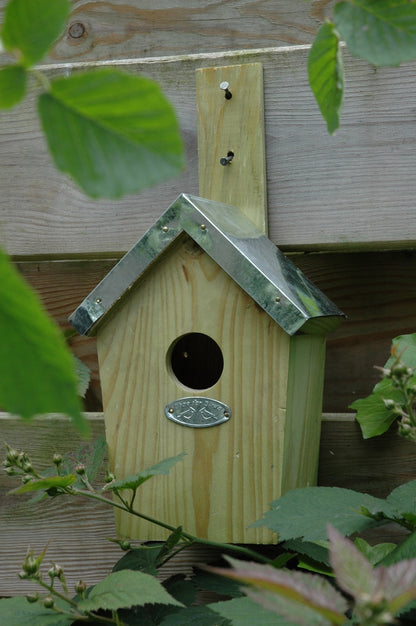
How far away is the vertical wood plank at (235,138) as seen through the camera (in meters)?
1.26

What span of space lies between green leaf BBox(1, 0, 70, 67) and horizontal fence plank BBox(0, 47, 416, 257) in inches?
41.4

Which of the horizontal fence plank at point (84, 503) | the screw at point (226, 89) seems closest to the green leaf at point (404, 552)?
the horizontal fence plank at point (84, 503)

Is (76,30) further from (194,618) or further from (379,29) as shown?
(379,29)

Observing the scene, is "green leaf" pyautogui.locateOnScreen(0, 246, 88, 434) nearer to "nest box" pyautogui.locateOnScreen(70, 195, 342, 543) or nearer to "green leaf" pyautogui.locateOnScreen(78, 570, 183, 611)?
"green leaf" pyautogui.locateOnScreen(78, 570, 183, 611)

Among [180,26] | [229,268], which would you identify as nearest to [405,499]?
[229,268]

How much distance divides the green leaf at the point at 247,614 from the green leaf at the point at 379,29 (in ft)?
1.78

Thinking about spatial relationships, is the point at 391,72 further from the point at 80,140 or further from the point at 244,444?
the point at 80,140

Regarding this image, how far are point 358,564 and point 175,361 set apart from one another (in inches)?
36.8

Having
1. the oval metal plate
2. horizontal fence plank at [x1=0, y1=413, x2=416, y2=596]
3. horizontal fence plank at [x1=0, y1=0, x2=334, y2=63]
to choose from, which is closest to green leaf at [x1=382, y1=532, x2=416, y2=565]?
the oval metal plate

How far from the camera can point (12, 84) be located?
23 centimetres

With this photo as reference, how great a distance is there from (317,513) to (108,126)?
0.79m

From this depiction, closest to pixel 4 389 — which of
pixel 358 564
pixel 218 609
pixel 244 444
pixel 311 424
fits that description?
pixel 358 564

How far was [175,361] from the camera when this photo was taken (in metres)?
1.34

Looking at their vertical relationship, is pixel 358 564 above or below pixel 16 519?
above
